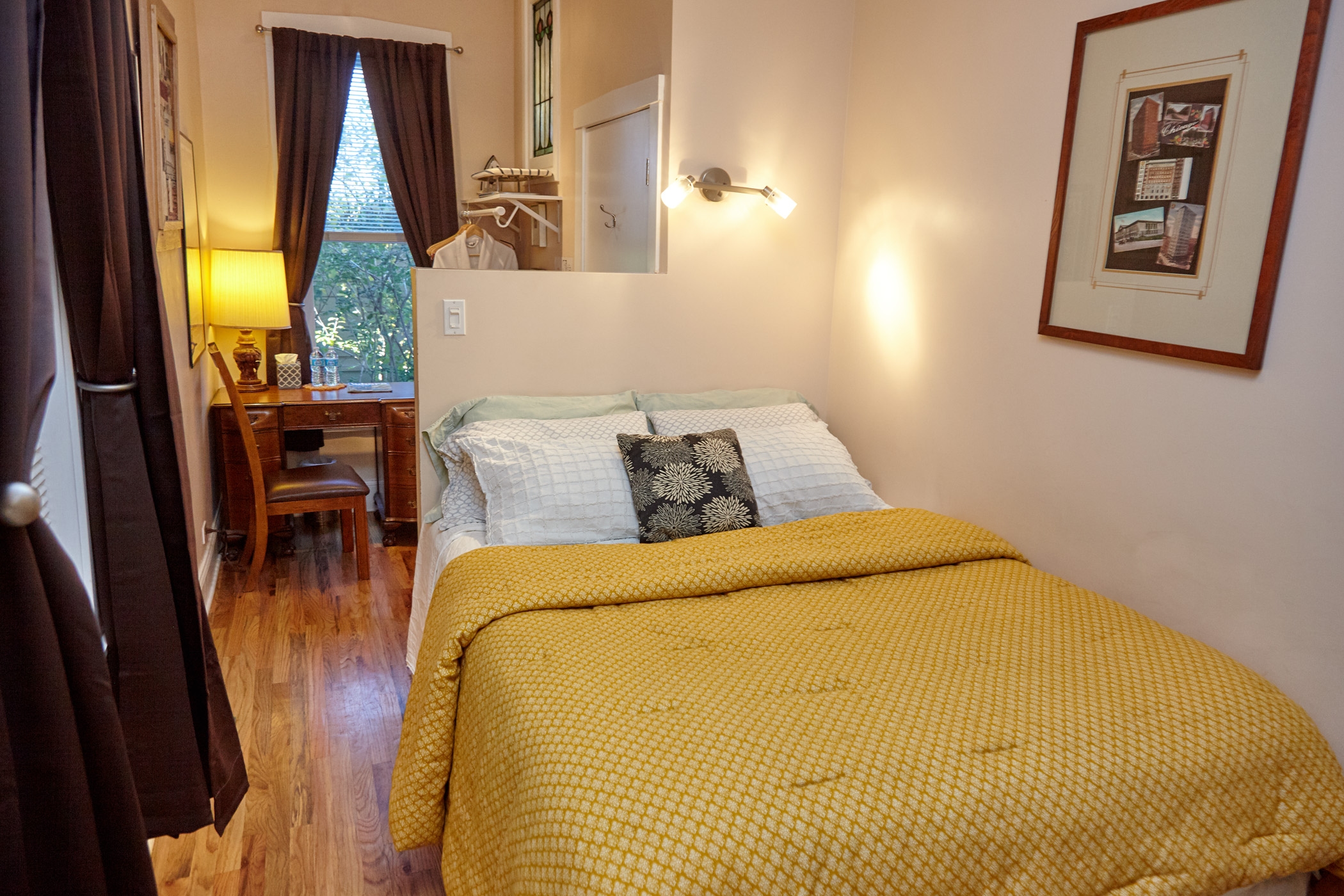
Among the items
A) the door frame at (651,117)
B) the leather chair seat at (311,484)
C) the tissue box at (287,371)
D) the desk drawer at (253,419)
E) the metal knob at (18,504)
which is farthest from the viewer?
the tissue box at (287,371)

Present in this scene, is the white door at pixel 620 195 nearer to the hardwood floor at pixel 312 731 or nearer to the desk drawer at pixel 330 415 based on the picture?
the desk drawer at pixel 330 415

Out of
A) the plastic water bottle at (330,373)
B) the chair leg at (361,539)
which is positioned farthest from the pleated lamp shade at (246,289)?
the chair leg at (361,539)

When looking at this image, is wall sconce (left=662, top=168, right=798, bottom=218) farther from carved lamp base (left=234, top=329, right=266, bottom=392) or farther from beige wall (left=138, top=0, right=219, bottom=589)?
carved lamp base (left=234, top=329, right=266, bottom=392)

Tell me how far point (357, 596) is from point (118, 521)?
2.26 m

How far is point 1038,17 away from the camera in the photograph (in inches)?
90.6

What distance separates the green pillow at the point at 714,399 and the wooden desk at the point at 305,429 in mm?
1218

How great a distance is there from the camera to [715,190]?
2959 millimetres

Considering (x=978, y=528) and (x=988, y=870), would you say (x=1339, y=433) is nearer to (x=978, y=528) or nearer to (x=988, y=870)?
(x=978, y=528)

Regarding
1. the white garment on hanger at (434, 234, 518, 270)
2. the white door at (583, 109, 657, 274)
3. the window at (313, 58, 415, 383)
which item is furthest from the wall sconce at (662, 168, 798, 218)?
the window at (313, 58, 415, 383)

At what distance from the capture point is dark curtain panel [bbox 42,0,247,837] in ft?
4.01

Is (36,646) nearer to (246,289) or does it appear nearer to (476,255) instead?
(476,255)

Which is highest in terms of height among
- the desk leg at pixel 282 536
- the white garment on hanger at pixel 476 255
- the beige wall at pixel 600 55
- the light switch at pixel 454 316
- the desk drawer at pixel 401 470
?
the beige wall at pixel 600 55

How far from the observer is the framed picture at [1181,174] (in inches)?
69.4

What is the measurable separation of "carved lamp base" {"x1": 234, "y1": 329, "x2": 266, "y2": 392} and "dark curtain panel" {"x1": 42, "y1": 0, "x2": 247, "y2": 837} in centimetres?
287
